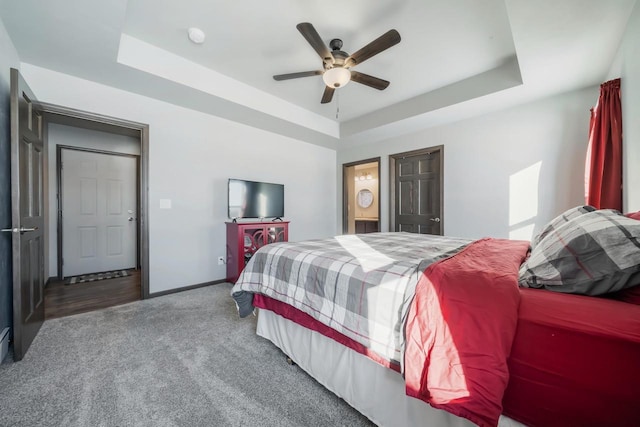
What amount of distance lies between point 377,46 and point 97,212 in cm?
471

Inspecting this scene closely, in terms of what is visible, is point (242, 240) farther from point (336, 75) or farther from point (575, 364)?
point (575, 364)

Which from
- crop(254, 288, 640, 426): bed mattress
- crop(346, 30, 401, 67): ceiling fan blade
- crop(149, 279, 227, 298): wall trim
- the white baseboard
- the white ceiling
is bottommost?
crop(149, 279, 227, 298): wall trim

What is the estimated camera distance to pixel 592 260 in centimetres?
84

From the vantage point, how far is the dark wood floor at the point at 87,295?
100 inches

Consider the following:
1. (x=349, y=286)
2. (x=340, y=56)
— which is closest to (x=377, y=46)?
(x=340, y=56)

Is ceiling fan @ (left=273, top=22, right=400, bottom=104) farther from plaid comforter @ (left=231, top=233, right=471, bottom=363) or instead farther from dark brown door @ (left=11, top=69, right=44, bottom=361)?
dark brown door @ (left=11, top=69, right=44, bottom=361)

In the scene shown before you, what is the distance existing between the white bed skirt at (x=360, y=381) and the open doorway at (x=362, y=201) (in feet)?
12.3

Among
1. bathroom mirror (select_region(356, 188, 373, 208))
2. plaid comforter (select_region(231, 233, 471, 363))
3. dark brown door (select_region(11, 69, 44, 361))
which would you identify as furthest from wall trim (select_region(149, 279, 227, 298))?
bathroom mirror (select_region(356, 188, 373, 208))

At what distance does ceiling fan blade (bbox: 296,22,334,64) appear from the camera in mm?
1794

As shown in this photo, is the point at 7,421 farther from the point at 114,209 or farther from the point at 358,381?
the point at 114,209

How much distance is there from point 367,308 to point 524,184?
10.2 feet

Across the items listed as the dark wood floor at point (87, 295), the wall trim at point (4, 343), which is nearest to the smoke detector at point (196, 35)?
the wall trim at point (4, 343)

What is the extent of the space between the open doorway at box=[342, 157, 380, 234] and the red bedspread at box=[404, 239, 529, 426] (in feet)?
14.1

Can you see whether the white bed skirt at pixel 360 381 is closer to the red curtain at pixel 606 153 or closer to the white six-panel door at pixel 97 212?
the red curtain at pixel 606 153
